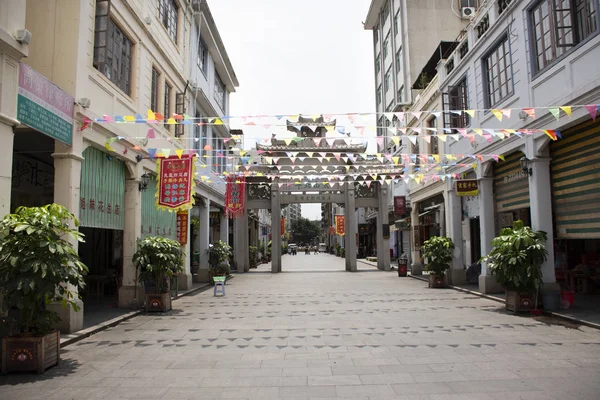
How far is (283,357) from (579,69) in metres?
8.35

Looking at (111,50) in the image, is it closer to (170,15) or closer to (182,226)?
(170,15)

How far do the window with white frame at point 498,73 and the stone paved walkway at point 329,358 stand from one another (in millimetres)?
6219

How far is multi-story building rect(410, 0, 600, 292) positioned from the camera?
30.9 ft

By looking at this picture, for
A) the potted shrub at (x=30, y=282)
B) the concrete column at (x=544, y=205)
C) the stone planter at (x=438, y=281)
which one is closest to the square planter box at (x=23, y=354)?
the potted shrub at (x=30, y=282)

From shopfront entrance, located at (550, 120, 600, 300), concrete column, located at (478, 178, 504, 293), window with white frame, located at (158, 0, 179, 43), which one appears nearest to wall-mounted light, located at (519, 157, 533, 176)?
shopfront entrance, located at (550, 120, 600, 300)

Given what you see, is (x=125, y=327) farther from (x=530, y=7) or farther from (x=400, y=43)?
(x=400, y=43)

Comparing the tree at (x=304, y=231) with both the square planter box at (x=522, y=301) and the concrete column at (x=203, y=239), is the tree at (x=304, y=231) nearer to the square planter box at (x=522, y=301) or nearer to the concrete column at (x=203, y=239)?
the concrete column at (x=203, y=239)

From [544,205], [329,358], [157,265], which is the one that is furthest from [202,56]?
[329,358]

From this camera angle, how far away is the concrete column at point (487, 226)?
1348cm

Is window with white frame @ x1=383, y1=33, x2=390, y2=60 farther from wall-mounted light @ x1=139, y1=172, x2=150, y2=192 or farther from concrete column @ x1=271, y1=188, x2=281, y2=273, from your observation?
wall-mounted light @ x1=139, y1=172, x2=150, y2=192

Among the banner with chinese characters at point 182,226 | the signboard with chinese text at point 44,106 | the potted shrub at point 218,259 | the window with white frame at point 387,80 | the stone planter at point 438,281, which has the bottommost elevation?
the stone planter at point 438,281

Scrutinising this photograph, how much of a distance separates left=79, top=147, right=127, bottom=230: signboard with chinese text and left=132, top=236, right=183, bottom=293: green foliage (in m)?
1.04

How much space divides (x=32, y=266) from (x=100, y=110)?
5.16 metres

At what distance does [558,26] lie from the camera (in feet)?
32.7
